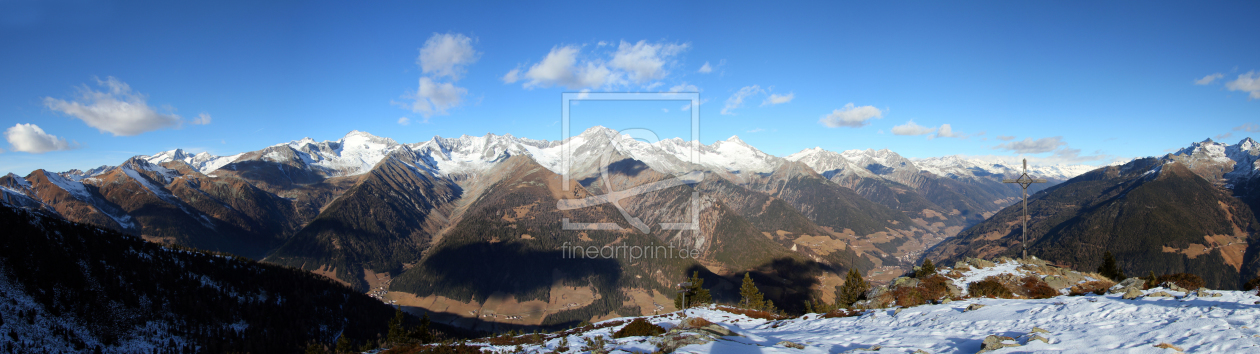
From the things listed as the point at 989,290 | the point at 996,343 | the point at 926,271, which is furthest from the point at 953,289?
the point at 996,343

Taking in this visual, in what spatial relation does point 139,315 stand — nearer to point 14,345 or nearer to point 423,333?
point 14,345

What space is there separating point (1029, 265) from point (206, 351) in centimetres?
8845

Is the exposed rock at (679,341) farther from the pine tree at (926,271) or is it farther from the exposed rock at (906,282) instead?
the pine tree at (926,271)

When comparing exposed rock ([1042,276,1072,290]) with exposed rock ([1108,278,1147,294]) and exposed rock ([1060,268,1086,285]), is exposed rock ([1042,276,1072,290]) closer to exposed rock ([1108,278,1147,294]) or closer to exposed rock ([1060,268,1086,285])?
exposed rock ([1060,268,1086,285])

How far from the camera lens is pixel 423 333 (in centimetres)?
4438

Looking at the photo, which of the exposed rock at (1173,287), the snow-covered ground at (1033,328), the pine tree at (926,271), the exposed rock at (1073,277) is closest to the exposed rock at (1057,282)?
the exposed rock at (1073,277)

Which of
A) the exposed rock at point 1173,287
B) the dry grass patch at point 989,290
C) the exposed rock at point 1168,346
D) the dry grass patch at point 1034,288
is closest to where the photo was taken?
the exposed rock at point 1168,346

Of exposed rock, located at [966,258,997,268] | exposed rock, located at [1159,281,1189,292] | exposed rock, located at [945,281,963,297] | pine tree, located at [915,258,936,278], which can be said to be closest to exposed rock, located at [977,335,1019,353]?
exposed rock, located at [1159,281,1189,292]

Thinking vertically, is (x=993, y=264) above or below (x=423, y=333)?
above

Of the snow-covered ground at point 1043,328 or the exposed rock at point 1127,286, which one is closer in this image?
the snow-covered ground at point 1043,328

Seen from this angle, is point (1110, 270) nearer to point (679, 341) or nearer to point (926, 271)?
point (926, 271)

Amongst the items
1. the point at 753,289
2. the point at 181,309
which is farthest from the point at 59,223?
the point at 753,289

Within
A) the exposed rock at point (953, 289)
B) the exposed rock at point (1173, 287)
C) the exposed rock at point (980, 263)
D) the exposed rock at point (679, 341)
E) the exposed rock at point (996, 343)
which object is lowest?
the exposed rock at point (953, 289)

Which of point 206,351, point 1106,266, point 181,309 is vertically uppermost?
point 1106,266
